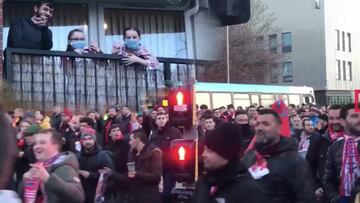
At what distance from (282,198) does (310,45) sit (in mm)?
53793

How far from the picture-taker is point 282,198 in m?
5.38

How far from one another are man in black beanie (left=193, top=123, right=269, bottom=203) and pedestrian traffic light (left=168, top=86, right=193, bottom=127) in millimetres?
2308

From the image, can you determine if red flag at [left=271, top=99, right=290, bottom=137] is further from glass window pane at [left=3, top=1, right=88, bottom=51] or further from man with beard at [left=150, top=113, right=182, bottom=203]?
glass window pane at [left=3, top=1, right=88, bottom=51]

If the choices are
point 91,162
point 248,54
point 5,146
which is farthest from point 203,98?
point 5,146

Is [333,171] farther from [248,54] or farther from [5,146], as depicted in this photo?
[248,54]

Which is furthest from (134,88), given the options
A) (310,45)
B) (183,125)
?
(310,45)

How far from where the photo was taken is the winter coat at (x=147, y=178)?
8445 mm

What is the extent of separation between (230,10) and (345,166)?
9.98ft

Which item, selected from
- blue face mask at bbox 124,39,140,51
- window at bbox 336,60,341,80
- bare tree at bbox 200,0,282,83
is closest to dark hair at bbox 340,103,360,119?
blue face mask at bbox 124,39,140,51

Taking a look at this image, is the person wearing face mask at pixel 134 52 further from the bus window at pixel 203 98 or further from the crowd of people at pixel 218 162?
the bus window at pixel 203 98

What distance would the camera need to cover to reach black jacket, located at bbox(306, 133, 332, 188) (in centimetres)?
794

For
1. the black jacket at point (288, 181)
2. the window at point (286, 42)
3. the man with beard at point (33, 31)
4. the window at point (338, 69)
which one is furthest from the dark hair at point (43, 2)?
the window at point (338, 69)

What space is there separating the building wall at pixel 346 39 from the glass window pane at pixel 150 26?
43.2 metres

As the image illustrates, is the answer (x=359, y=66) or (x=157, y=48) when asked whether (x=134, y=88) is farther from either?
(x=359, y=66)
